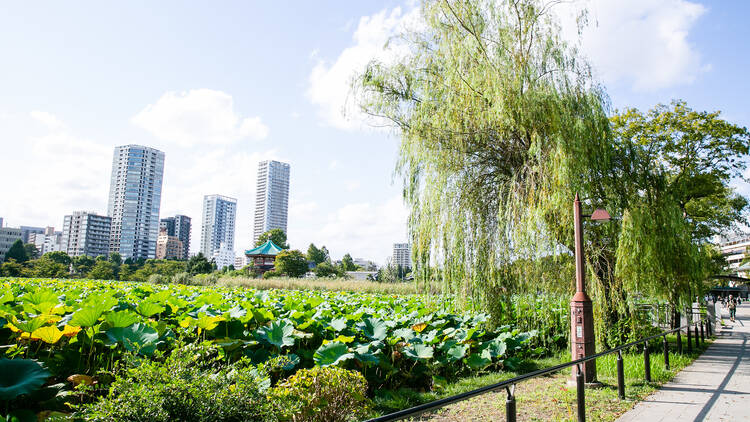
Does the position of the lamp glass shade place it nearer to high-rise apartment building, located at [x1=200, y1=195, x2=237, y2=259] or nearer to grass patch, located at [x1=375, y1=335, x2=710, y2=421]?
grass patch, located at [x1=375, y1=335, x2=710, y2=421]

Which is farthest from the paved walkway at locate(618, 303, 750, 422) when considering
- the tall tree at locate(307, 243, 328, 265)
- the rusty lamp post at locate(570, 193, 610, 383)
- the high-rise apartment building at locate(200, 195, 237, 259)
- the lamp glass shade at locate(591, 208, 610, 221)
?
the high-rise apartment building at locate(200, 195, 237, 259)

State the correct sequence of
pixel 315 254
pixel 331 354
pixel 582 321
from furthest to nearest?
pixel 315 254, pixel 582 321, pixel 331 354

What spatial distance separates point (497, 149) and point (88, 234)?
462 ft

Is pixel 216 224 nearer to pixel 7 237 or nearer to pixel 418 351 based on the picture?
pixel 7 237

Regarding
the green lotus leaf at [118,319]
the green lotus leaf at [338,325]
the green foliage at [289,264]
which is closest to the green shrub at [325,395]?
the green lotus leaf at [118,319]

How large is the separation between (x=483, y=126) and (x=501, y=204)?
175 centimetres

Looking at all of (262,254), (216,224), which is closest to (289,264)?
(262,254)

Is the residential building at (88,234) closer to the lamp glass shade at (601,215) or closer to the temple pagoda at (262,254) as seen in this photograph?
the temple pagoda at (262,254)

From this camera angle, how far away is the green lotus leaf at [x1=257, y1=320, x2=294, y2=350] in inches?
218

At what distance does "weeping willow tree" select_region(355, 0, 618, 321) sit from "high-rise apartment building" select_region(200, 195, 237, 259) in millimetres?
185118

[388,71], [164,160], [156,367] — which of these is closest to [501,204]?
[388,71]

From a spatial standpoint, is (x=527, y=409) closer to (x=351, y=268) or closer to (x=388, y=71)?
(x=388, y=71)

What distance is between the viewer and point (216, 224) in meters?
186

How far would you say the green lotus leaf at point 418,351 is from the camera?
6.39 metres
